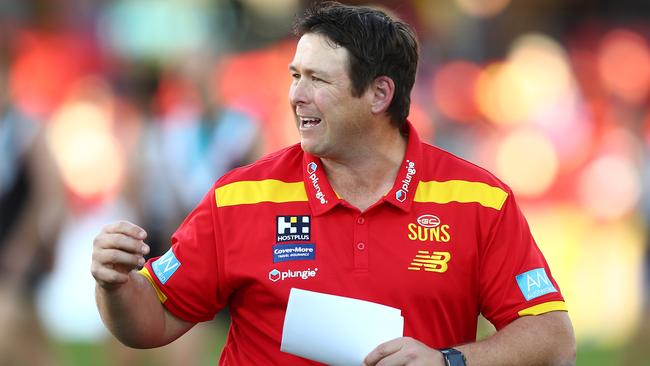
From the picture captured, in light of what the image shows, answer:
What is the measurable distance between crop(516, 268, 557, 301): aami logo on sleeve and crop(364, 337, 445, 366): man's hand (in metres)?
0.42

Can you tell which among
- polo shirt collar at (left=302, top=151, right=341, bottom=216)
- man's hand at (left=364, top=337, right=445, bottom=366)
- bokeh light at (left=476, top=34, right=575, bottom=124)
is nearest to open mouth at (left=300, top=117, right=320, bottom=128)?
polo shirt collar at (left=302, top=151, right=341, bottom=216)

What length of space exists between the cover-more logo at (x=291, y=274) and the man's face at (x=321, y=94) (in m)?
0.43

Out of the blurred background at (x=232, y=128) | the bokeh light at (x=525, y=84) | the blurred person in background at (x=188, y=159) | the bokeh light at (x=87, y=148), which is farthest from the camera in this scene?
the bokeh light at (x=525, y=84)

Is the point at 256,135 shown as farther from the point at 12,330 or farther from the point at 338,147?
the point at 338,147

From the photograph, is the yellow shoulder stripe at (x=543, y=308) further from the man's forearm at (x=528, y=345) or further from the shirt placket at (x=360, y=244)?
the shirt placket at (x=360, y=244)

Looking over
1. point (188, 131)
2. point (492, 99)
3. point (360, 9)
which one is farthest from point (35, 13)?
point (360, 9)

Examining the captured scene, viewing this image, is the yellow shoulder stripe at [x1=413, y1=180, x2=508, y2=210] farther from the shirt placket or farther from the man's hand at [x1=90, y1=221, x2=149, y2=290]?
the man's hand at [x1=90, y1=221, x2=149, y2=290]

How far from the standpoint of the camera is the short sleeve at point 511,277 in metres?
4.89

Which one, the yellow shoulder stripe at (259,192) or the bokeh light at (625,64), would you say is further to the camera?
the bokeh light at (625,64)

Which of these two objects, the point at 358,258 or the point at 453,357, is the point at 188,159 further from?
the point at 453,357

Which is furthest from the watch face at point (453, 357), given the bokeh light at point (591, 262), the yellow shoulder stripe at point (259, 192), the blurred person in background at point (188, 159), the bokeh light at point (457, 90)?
the bokeh light at point (457, 90)

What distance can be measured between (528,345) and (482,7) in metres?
16.1

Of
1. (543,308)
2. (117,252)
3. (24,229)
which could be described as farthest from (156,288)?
(24,229)

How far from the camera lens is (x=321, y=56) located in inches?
197
